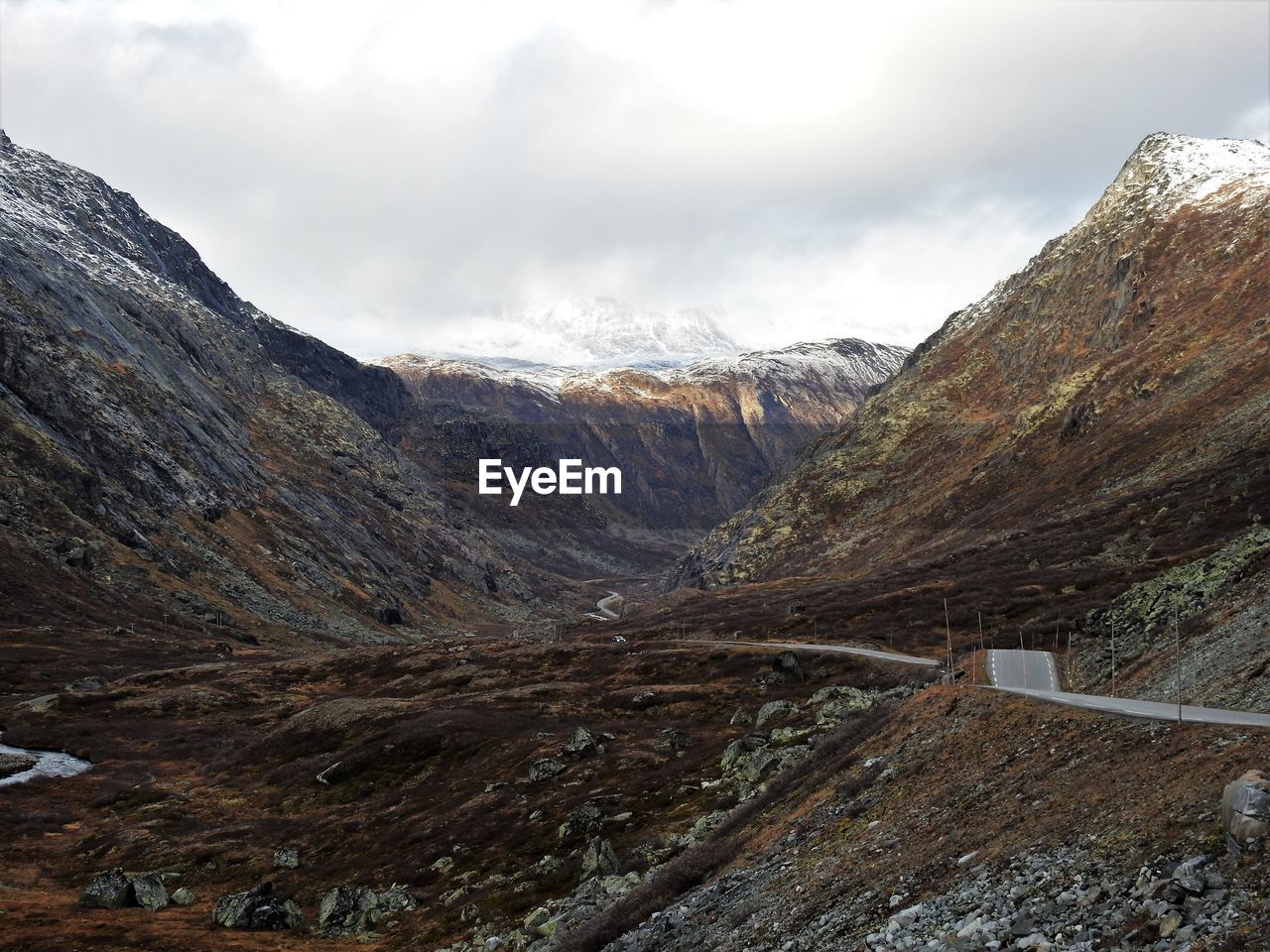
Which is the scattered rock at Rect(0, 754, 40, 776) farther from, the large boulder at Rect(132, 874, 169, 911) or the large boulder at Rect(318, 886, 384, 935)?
the large boulder at Rect(318, 886, 384, 935)

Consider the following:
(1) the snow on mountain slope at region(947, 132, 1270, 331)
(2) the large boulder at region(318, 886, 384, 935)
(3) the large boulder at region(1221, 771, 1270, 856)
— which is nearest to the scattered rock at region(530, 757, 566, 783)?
(2) the large boulder at region(318, 886, 384, 935)

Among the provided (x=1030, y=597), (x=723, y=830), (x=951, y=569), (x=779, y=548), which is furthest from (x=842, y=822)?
(x=779, y=548)

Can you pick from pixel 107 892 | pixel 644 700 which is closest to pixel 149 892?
pixel 107 892

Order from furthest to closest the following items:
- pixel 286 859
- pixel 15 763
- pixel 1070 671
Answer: pixel 15 763
pixel 1070 671
pixel 286 859

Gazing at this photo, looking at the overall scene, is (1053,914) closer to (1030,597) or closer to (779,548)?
(1030,597)

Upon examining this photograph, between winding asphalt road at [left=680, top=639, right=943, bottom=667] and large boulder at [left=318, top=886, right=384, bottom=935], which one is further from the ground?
winding asphalt road at [left=680, top=639, right=943, bottom=667]

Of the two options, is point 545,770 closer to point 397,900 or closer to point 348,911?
point 397,900
